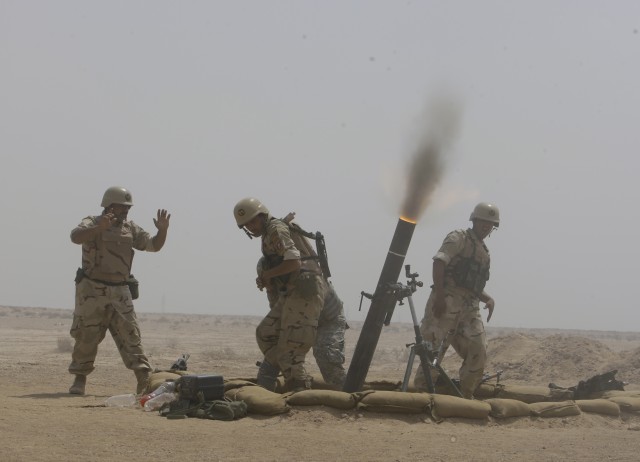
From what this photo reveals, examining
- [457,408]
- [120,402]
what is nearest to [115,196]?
[120,402]

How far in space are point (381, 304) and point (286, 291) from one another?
106cm

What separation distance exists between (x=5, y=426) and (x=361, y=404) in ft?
9.63

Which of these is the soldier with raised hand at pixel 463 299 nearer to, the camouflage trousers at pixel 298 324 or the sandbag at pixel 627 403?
the sandbag at pixel 627 403

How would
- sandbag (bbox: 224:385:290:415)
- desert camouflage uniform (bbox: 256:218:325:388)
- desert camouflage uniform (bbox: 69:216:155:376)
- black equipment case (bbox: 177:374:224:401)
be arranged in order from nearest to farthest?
sandbag (bbox: 224:385:290:415) → black equipment case (bbox: 177:374:224:401) → desert camouflage uniform (bbox: 256:218:325:388) → desert camouflage uniform (bbox: 69:216:155:376)

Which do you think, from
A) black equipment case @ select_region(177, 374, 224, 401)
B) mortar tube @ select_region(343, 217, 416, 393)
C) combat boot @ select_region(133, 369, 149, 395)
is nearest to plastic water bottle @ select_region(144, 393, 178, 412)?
black equipment case @ select_region(177, 374, 224, 401)

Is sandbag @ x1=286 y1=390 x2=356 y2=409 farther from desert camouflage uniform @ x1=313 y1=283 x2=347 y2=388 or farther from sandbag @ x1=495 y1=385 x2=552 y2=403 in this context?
sandbag @ x1=495 y1=385 x2=552 y2=403

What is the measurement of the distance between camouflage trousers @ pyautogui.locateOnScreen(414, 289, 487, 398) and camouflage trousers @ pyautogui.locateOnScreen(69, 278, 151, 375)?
122 inches

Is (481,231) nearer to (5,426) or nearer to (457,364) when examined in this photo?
(5,426)

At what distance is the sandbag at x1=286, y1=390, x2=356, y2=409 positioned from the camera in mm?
8281

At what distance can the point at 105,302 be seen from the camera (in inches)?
407

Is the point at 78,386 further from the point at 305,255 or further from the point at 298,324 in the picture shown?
the point at 305,255

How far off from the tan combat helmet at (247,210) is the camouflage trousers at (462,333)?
7.98 ft

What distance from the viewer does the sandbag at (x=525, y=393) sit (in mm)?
10383

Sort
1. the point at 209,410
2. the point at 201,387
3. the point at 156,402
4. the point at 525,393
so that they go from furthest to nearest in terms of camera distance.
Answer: the point at 525,393 → the point at 156,402 → the point at 201,387 → the point at 209,410
